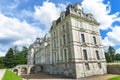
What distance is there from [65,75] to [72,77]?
8.13 ft

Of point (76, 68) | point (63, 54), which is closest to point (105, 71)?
point (76, 68)

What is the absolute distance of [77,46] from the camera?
2120 cm

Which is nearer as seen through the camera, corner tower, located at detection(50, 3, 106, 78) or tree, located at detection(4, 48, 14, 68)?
corner tower, located at detection(50, 3, 106, 78)

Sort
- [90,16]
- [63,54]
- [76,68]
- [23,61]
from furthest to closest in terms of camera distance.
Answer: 1. [23,61]
2. [90,16]
3. [63,54]
4. [76,68]

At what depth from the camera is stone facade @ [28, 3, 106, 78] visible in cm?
2059

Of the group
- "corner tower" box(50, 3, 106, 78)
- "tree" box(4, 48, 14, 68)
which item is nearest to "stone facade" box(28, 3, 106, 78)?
"corner tower" box(50, 3, 106, 78)

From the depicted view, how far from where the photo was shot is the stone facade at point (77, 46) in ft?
67.6

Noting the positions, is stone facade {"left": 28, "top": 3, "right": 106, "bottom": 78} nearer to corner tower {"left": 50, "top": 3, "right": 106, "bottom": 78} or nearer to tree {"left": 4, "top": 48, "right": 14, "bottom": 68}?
corner tower {"left": 50, "top": 3, "right": 106, "bottom": 78}

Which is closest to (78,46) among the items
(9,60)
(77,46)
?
(77,46)

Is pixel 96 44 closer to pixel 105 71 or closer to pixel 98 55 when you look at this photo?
pixel 98 55

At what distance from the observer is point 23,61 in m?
61.2

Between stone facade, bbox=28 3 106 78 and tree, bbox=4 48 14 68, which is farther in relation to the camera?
tree, bbox=4 48 14 68

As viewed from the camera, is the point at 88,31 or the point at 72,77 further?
the point at 88,31

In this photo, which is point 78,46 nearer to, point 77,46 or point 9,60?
point 77,46
